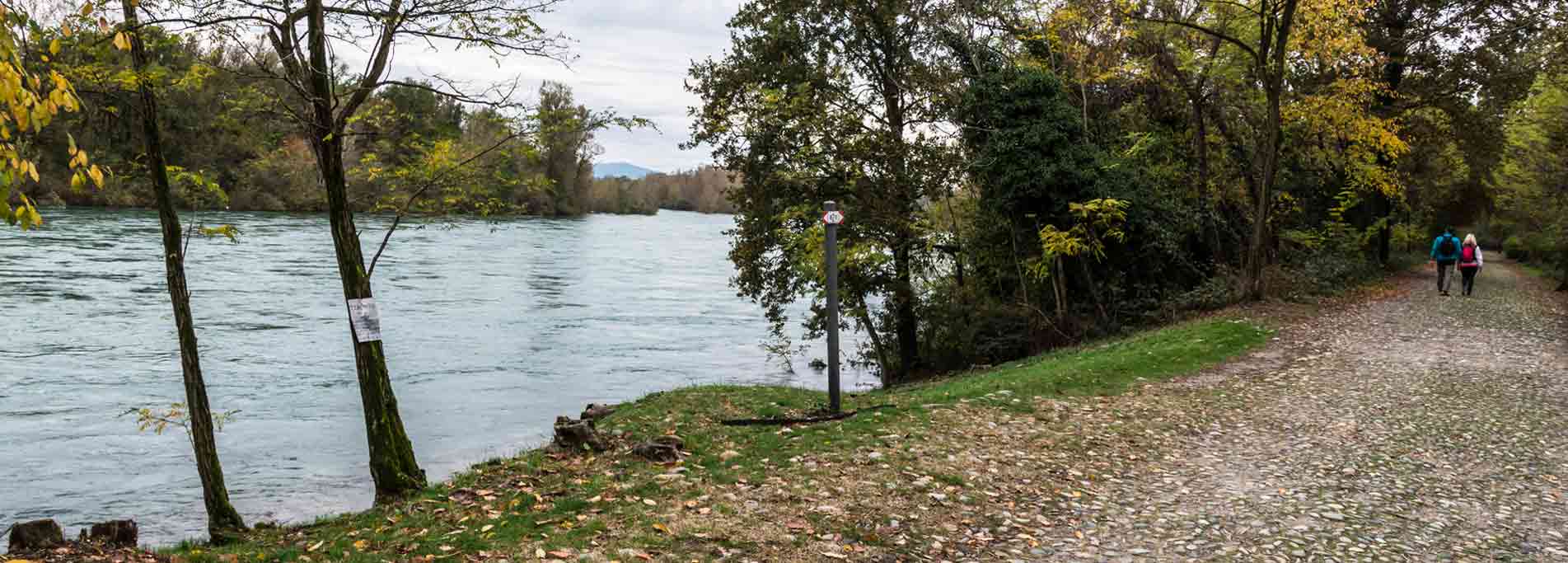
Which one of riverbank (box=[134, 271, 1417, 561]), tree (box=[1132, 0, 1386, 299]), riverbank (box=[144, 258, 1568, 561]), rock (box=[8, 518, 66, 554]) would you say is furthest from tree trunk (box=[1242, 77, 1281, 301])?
rock (box=[8, 518, 66, 554])

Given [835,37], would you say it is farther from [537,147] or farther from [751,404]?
[537,147]

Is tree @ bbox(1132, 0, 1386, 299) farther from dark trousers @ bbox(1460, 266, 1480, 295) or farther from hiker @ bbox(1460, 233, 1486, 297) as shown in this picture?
dark trousers @ bbox(1460, 266, 1480, 295)

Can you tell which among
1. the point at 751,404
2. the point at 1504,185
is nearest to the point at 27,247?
the point at 751,404

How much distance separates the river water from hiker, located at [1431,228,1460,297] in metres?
15.4

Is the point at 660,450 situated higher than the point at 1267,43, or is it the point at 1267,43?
the point at 1267,43

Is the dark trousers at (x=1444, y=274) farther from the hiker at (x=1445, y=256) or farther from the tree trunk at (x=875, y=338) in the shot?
the tree trunk at (x=875, y=338)

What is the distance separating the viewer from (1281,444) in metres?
10.6

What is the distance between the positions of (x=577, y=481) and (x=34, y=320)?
85.4 ft

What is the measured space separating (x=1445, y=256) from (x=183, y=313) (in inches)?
1090

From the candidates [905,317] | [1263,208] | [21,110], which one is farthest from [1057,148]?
[21,110]

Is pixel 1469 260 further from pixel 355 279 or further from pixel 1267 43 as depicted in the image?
pixel 355 279

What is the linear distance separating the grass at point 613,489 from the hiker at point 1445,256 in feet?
50.8

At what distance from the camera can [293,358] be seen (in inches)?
996

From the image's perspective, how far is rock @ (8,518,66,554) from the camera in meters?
7.56
